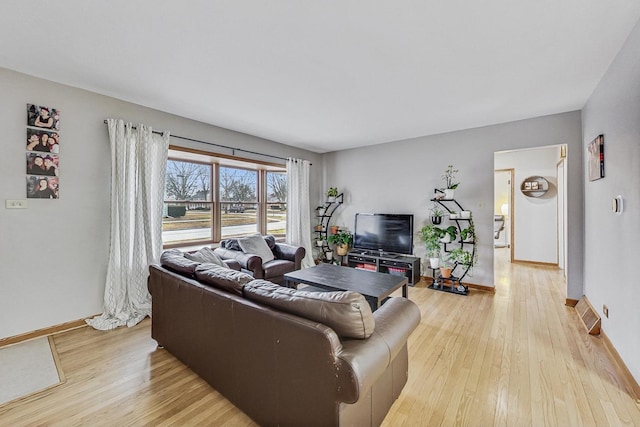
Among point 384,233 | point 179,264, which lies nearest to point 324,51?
point 179,264

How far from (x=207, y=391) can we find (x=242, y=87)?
2.67 metres

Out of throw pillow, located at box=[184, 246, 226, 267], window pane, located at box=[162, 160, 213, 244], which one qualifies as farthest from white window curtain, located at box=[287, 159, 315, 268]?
throw pillow, located at box=[184, 246, 226, 267]

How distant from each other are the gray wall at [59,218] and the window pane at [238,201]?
1600 millimetres

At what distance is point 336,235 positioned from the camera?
5473 millimetres

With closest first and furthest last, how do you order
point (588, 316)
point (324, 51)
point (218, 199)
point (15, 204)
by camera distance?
1. point (324, 51)
2. point (15, 204)
3. point (588, 316)
4. point (218, 199)

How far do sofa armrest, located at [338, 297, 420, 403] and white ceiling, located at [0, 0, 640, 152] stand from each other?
186cm

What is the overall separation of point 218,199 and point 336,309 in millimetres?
3723

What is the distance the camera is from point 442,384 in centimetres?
198

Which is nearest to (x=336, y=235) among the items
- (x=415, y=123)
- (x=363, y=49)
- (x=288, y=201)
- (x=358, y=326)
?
(x=288, y=201)

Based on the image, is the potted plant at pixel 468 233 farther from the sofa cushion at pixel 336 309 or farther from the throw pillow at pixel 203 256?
the throw pillow at pixel 203 256

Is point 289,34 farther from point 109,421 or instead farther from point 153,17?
point 109,421

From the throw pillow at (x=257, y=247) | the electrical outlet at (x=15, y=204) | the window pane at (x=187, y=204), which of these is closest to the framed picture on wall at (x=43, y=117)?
the electrical outlet at (x=15, y=204)

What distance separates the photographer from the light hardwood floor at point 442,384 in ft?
5.46

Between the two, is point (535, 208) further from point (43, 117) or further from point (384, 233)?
point (43, 117)
